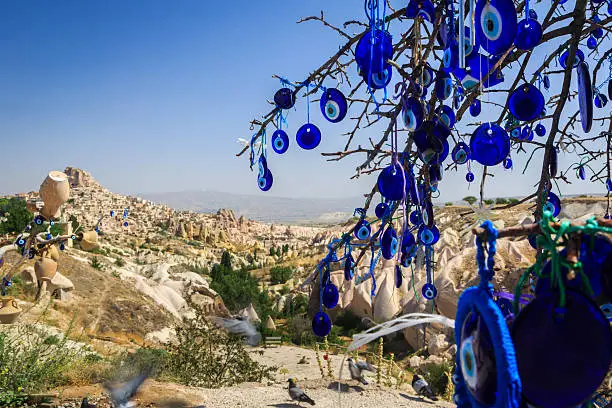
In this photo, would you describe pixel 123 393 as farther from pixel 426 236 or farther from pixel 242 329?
pixel 242 329

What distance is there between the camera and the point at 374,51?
1358mm

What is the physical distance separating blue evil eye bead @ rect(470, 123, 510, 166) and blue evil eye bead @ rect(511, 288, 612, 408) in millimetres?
973

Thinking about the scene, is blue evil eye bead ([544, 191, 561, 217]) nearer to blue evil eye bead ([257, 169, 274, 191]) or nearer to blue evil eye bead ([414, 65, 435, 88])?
blue evil eye bead ([414, 65, 435, 88])

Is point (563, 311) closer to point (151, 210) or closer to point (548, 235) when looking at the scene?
point (548, 235)

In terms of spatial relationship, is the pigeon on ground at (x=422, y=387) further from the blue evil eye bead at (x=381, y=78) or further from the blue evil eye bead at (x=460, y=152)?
the blue evil eye bead at (x=381, y=78)

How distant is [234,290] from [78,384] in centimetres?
1559

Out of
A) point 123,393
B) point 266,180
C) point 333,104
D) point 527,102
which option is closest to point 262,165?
point 266,180

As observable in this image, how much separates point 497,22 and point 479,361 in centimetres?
88

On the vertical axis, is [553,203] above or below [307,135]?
below

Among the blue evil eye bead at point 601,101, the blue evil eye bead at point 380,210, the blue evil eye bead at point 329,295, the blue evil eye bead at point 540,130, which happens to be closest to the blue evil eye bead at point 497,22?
the blue evil eye bead at point 380,210

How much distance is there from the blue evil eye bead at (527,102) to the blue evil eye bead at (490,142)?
0.08 metres

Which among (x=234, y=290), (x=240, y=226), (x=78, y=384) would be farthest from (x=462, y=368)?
(x=240, y=226)

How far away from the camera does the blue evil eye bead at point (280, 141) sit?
6.21ft

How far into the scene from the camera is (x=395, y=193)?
1.47 metres
